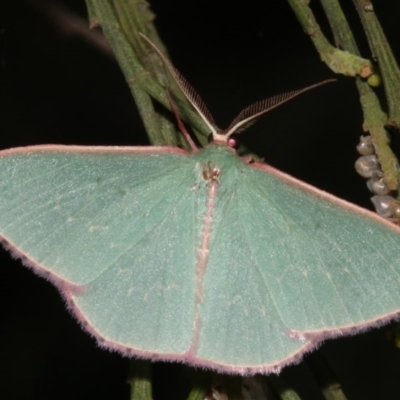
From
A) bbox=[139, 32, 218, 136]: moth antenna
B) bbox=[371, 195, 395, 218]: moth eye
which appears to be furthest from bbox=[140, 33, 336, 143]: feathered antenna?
bbox=[371, 195, 395, 218]: moth eye

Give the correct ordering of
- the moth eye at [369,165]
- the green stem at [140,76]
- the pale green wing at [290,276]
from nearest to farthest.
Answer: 1. the pale green wing at [290,276]
2. the moth eye at [369,165]
3. the green stem at [140,76]

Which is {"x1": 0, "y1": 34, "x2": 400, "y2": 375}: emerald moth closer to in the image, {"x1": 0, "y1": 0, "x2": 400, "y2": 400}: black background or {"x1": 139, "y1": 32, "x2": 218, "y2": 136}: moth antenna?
{"x1": 139, "y1": 32, "x2": 218, "y2": 136}: moth antenna

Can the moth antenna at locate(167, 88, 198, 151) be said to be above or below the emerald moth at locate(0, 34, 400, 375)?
above

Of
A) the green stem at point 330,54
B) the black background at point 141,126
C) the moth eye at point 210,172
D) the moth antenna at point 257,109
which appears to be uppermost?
the green stem at point 330,54

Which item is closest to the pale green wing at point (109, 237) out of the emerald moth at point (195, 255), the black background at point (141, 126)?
the emerald moth at point (195, 255)

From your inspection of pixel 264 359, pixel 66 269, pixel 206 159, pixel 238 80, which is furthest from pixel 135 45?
pixel 238 80

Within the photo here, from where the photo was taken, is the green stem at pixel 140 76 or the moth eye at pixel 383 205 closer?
the moth eye at pixel 383 205

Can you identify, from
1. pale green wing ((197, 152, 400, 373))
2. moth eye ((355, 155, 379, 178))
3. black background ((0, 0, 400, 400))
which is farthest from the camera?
black background ((0, 0, 400, 400))

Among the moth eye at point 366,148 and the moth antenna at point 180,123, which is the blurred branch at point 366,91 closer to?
the moth eye at point 366,148
